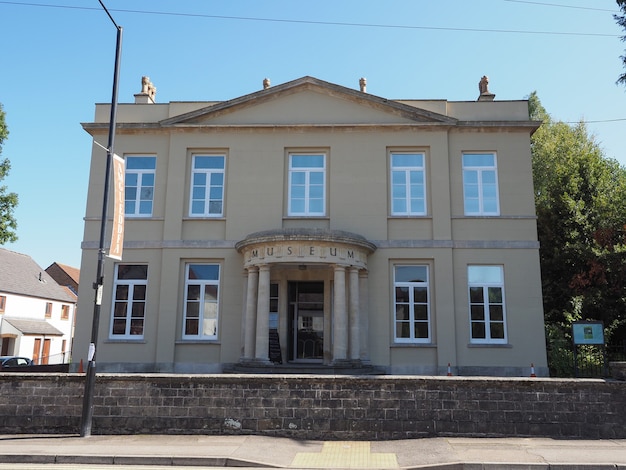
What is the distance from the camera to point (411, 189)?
19109 millimetres

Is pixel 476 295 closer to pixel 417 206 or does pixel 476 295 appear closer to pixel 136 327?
pixel 417 206

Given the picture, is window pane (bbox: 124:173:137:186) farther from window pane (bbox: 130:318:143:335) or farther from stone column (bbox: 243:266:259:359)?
stone column (bbox: 243:266:259:359)

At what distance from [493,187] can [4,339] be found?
39578mm

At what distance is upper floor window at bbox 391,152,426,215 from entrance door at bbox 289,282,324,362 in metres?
4.15

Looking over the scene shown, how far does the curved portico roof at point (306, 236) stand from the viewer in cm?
1662

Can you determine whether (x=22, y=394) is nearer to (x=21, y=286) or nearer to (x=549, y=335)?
(x=549, y=335)

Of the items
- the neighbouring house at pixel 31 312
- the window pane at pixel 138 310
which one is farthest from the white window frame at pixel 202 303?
the neighbouring house at pixel 31 312

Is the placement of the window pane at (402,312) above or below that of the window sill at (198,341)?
above

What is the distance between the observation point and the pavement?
820 centimetres

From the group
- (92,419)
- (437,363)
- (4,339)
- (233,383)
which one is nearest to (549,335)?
(437,363)

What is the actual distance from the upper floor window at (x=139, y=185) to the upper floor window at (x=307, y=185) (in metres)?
5.32

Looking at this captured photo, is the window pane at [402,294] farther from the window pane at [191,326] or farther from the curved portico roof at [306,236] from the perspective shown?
the window pane at [191,326]

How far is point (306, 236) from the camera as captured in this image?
54.4 ft

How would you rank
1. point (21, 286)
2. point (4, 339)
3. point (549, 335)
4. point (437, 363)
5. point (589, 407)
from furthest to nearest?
point (21, 286), point (4, 339), point (549, 335), point (437, 363), point (589, 407)
